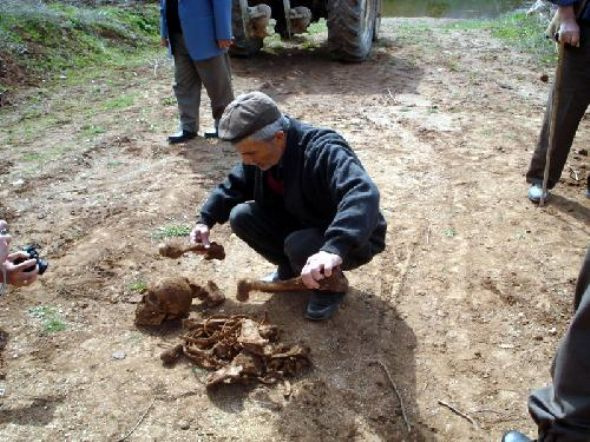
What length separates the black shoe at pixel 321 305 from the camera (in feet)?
9.84

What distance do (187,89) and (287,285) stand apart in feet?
10.7

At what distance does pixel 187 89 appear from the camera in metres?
5.41

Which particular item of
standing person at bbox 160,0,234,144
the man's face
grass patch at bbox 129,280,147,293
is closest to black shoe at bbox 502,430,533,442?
the man's face

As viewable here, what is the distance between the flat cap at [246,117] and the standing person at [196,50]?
2.68 meters

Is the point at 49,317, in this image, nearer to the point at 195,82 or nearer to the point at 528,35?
the point at 195,82

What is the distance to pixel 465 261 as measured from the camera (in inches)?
141

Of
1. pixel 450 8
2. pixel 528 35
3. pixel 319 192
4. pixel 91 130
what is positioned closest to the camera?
pixel 319 192

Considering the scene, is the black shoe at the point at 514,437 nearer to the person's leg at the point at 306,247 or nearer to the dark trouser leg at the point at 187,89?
the person's leg at the point at 306,247

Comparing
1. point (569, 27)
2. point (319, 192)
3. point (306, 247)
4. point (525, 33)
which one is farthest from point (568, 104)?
point (525, 33)

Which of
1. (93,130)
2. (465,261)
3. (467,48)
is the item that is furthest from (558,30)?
(467,48)

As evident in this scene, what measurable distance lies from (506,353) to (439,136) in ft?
9.94

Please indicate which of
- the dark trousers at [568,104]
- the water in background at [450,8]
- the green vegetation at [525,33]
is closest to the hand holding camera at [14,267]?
the dark trousers at [568,104]

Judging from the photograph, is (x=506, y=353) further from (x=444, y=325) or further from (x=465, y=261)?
(x=465, y=261)

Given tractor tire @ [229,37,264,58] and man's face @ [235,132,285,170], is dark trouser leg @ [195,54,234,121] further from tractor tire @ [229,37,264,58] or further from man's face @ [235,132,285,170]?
tractor tire @ [229,37,264,58]
